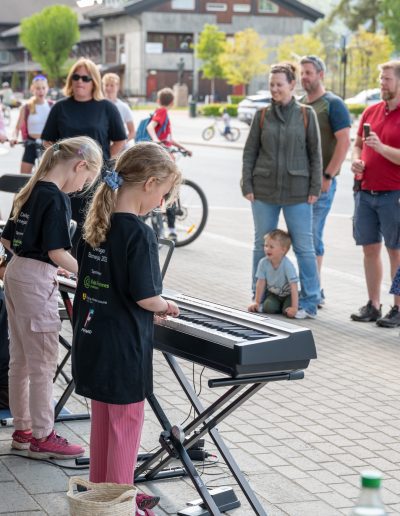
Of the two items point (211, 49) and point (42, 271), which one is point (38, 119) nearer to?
point (42, 271)

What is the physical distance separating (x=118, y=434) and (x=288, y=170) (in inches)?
201

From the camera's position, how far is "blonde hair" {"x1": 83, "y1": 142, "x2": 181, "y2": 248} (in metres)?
4.28

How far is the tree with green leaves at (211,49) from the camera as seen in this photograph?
105m

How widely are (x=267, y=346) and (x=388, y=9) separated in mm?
88175

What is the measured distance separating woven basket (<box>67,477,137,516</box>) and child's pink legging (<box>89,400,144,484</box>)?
149mm

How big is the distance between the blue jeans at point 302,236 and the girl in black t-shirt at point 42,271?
4.04 meters

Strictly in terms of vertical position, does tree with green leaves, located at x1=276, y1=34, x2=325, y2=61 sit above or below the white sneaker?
above

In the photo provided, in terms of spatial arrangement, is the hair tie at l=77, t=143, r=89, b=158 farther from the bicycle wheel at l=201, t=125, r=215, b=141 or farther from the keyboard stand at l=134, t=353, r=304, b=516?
the bicycle wheel at l=201, t=125, r=215, b=141

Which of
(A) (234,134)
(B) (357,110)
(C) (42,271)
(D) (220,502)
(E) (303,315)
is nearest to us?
(D) (220,502)

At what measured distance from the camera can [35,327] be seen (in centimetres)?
532

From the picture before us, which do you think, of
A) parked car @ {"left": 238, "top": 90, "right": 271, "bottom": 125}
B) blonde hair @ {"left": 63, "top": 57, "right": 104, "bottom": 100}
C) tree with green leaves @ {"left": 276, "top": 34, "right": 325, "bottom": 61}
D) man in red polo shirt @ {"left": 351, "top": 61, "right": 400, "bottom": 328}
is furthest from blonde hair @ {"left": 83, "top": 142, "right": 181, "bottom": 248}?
tree with green leaves @ {"left": 276, "top": 34, "right": 325, "bottom": 61}

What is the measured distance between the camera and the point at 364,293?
10750mm

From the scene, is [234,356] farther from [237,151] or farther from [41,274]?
[237,151]

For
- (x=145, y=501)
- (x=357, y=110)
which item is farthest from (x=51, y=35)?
(x=145, y=501)
